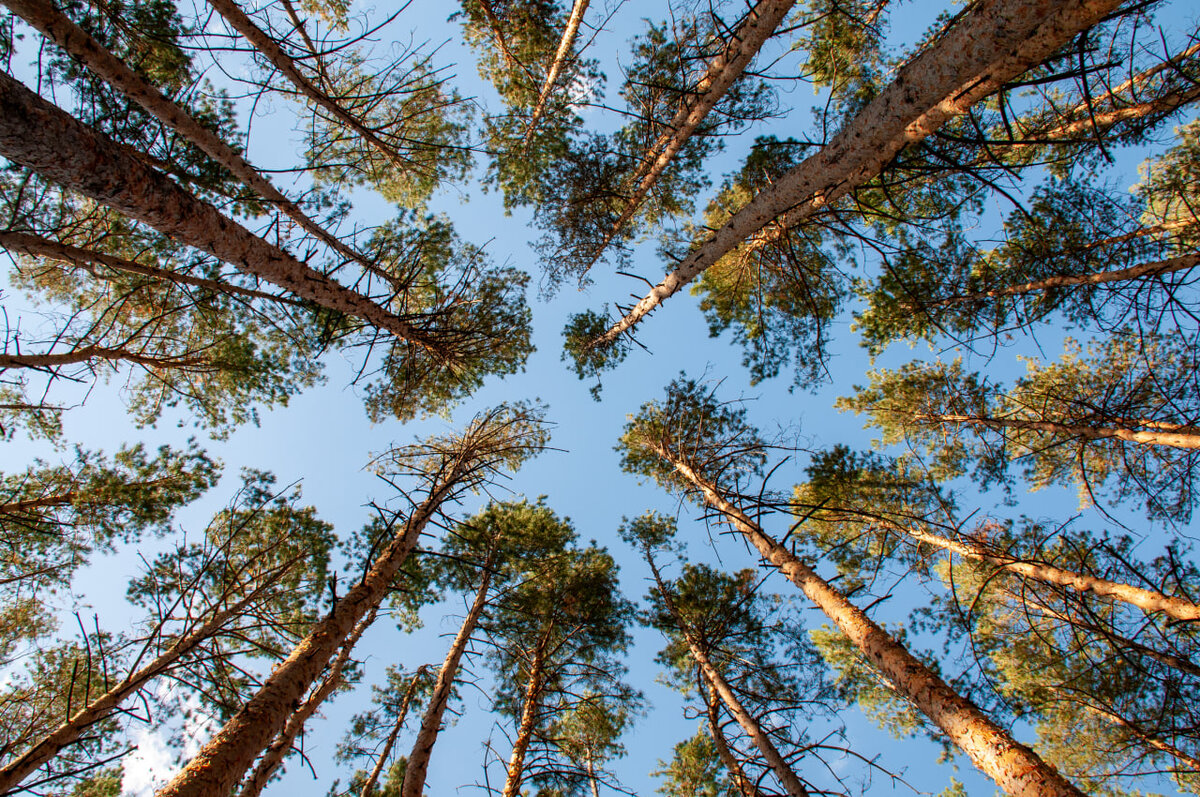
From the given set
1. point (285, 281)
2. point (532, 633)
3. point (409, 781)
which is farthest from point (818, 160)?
point (532, 633)

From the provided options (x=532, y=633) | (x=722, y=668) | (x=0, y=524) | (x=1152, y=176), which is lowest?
(x=0, y=524)

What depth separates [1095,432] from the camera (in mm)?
6871

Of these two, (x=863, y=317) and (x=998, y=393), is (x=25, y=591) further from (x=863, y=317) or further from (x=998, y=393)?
(x=998, y=393)

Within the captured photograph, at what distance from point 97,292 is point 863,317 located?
13602 mm

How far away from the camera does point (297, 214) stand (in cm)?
559

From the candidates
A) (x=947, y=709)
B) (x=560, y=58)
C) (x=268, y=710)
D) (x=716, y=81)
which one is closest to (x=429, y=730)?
(x=268, y=710)

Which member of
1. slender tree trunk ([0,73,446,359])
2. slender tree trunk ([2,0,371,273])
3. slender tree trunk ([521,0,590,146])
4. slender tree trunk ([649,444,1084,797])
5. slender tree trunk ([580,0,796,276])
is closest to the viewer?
slender tree trunk ([0,73,446,359])

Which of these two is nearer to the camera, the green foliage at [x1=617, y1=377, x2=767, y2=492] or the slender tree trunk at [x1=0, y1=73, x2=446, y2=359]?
the slender tree trunk at [x1=0, y1=73, x2=446, y2=359]

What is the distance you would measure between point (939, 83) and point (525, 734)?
8.40 meters

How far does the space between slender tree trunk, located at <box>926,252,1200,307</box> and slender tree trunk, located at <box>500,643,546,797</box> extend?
29.9 ft

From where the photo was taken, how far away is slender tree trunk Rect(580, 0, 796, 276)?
4715mm

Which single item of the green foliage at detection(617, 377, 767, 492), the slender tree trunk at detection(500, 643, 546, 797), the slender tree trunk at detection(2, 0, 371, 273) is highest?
the green foliage at detection(617, 377, 767, 492)

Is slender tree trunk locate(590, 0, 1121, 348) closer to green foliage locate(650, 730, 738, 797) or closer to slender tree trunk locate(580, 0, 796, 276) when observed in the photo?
slender tree trunk locate(580, 0, 796, 276)

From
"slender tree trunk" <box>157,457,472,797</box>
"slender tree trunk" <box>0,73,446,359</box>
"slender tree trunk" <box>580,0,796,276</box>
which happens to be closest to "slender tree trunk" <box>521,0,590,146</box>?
"slender tree trunk" <box>580,0,796,276</box>
